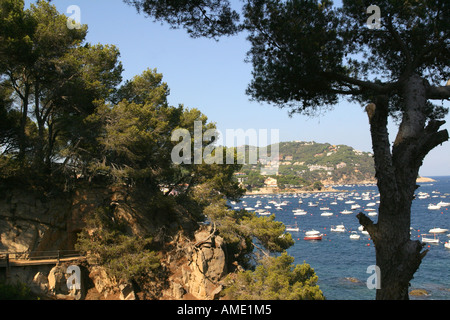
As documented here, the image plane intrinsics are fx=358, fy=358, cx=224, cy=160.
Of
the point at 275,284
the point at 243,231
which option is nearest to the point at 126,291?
the point at 243,231

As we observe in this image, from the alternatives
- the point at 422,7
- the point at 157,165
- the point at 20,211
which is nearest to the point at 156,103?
the point at 157,165

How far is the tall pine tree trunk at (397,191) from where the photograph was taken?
5.33 m

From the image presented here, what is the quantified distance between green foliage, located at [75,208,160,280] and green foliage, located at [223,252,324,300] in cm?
357

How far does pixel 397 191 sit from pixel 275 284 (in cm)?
859

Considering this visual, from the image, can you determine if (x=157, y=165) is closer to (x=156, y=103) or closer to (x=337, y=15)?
(x=156, y=103)

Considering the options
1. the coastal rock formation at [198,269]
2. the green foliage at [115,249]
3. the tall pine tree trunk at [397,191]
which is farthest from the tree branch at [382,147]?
the green foliage at [115,249]

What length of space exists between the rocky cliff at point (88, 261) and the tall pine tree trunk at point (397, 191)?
10.8m

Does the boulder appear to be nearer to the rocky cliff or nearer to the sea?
the rocky cliff

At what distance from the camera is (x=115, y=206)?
55.3 ft

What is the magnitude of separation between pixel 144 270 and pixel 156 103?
29.5 feet

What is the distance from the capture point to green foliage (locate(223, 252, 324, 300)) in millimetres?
12539

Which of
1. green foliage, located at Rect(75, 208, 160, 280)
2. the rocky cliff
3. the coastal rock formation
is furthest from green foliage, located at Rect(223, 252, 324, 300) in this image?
green foliage, located at Rect(75, 208, 160, 280)

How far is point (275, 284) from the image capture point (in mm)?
12984
